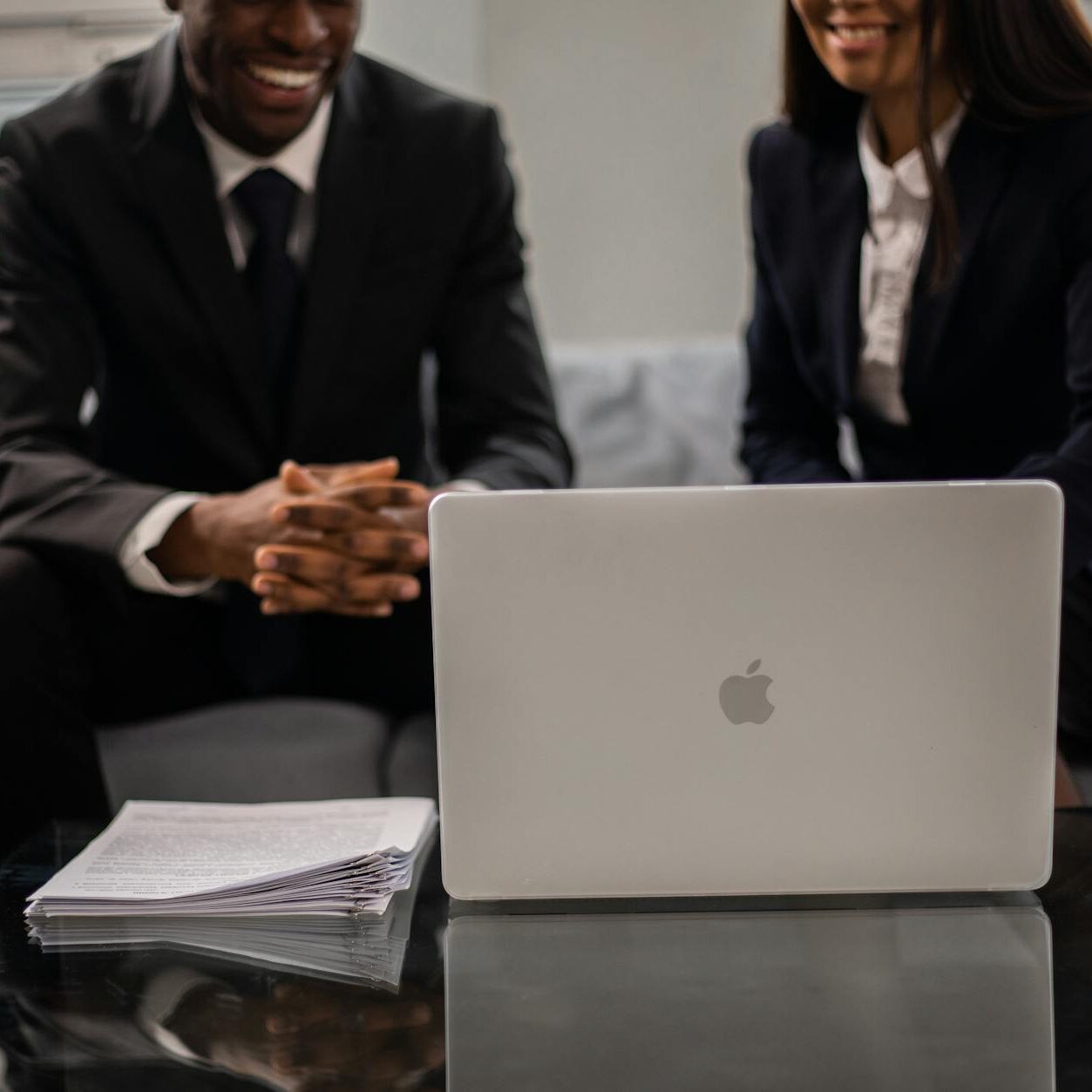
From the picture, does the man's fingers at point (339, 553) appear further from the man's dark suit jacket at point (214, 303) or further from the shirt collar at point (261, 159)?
the shirt collar at point (261, 159)

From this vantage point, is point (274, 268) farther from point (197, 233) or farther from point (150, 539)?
point (150, 539)

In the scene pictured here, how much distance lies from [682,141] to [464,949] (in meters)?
2.20

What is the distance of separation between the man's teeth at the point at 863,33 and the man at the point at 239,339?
0.51 metres

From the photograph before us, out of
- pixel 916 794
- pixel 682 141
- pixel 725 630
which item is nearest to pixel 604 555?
pixel 725 630

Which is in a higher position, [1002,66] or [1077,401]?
[1002,66]

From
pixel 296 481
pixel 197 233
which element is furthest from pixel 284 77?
pixel 296 481

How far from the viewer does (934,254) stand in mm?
1464

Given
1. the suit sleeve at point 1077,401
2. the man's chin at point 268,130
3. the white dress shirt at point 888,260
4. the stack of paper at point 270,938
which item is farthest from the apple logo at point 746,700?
the man's chin at point 268,130

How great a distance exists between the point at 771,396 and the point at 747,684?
97 cm

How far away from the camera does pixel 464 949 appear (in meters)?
0.79

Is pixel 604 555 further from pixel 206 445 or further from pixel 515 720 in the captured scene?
pixel 206 445

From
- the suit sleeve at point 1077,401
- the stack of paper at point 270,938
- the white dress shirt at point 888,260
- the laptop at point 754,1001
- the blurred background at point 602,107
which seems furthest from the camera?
the blurred background at point 602,107

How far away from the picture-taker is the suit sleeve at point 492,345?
68.2 inches

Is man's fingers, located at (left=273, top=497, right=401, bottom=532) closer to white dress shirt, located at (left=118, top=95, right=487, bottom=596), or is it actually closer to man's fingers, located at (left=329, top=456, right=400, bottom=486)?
man's fingers, located at (left=329, top=456, right=400, bottom=486)
